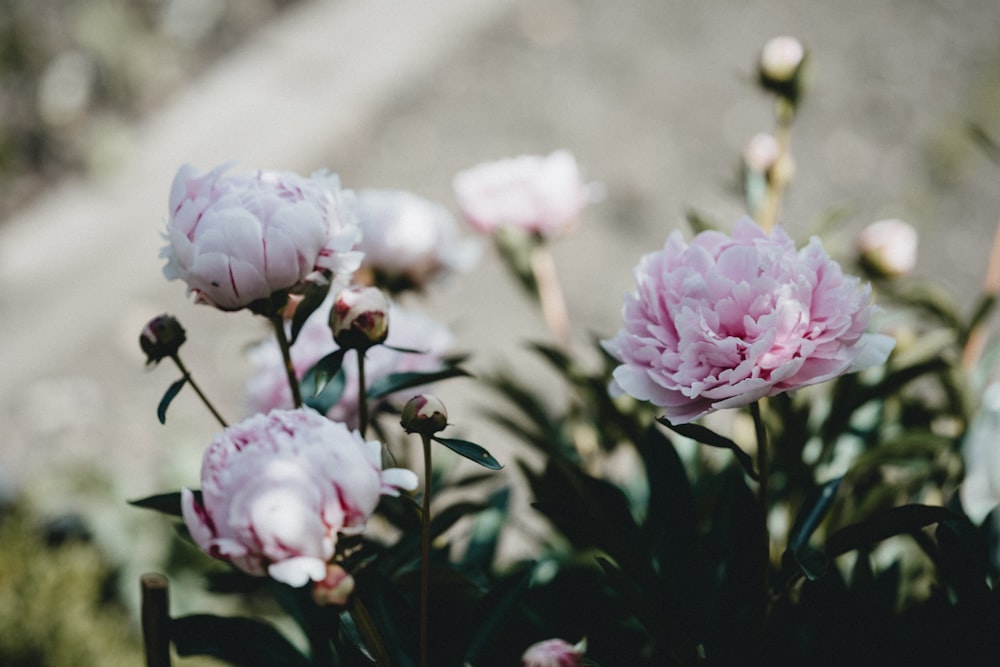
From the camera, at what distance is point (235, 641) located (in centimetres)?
50

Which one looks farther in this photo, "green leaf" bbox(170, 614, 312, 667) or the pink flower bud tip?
the pink flower bud tip

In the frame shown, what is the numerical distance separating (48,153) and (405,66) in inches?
36.2

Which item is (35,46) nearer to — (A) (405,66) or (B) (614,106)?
(A) (405,66)

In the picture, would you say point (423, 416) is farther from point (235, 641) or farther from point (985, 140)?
point (985, 140)

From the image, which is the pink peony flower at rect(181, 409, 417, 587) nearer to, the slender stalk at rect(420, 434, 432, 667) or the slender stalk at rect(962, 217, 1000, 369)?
the slender stalk at rect(420, 434, 432, 667)

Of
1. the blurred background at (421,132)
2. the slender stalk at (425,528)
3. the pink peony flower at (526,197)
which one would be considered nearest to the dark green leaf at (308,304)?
the slender stalk at (425,528)

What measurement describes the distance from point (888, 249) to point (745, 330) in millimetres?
366

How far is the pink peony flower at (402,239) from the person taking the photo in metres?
0.74

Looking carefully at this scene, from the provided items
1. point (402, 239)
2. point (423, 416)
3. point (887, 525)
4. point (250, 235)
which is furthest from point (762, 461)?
point (402, 239)

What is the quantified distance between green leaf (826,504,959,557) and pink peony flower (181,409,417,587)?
0.74 ft

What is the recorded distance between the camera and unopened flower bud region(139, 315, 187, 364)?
1.64ft

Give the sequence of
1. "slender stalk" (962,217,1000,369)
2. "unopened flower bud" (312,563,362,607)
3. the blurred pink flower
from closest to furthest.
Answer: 1. "unopened flower bud" (312,563,362,607)
2. the blurred pink flower
3. "slender stalk" (962,217,1000,369)

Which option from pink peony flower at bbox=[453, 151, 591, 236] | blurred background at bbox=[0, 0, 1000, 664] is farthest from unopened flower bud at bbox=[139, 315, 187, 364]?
blurred background at bbox=[0, 0, 1000, 664]

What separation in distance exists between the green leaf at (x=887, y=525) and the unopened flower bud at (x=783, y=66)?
349mm
